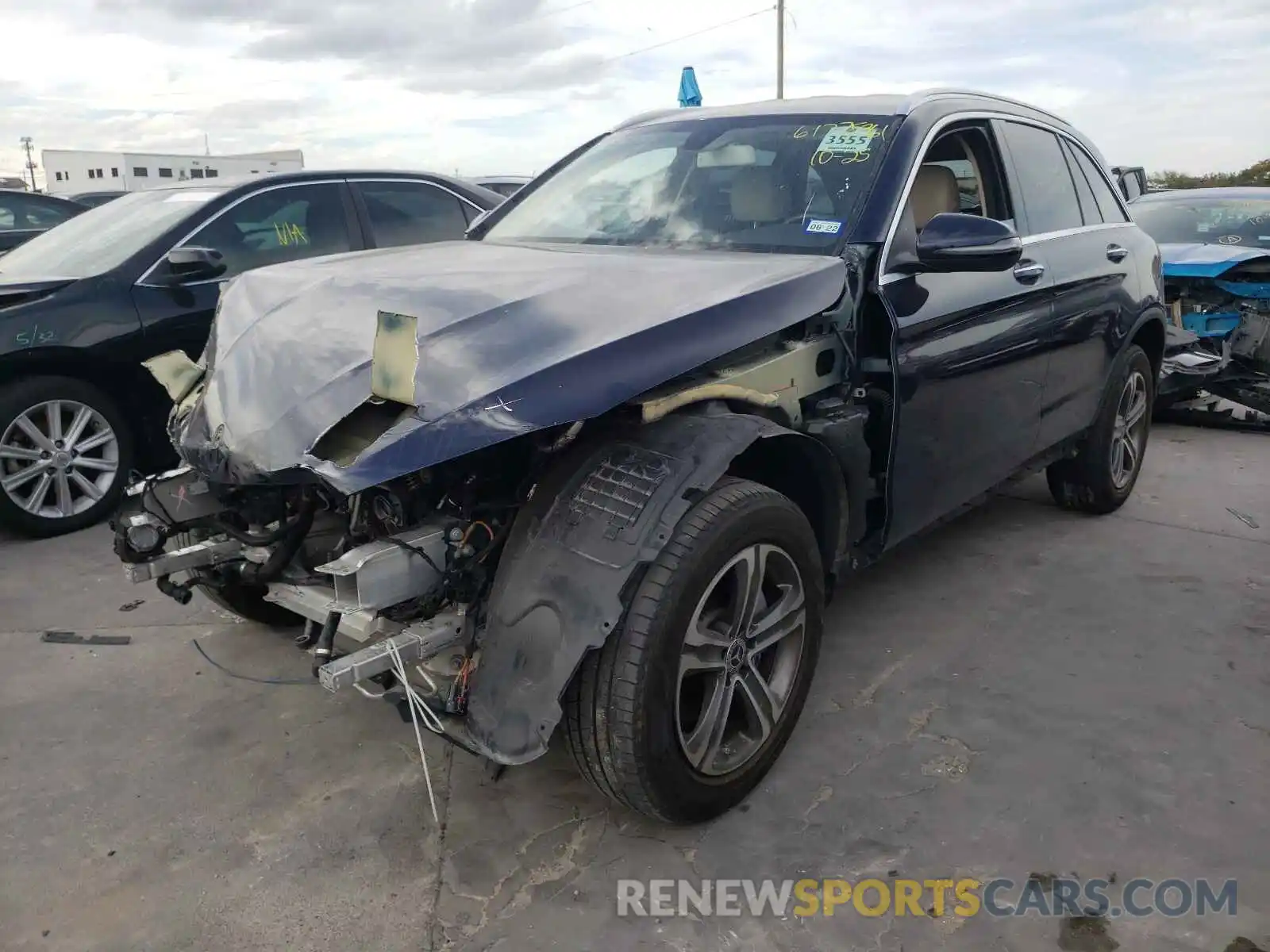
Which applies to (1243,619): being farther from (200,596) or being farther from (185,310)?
(185,310)

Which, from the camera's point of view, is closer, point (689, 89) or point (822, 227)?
point (822, 227)

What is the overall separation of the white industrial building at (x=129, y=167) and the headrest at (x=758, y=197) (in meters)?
37.8

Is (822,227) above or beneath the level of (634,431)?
above

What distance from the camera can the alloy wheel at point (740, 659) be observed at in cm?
239

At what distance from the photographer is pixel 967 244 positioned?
289 centimetres

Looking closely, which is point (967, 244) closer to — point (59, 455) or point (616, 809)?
point (616, 809)

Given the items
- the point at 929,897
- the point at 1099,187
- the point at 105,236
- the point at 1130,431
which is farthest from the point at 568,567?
the point at 105,236

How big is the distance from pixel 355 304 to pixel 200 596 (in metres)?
2.02

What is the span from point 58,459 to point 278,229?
166 cm

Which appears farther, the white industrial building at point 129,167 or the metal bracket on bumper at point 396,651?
the white industrial building at point 129,167

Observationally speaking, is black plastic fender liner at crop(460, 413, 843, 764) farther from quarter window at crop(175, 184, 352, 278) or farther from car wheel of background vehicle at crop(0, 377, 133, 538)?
quarter window at crop(175, 184, 352, 278)

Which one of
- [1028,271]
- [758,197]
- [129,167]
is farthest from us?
[129,167]

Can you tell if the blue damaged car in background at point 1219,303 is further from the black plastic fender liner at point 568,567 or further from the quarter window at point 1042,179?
the black plastic fender liner at point 568,567

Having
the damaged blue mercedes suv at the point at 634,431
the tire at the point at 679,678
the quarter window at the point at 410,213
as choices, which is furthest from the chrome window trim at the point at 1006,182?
the quarter window at the point at 410,213
